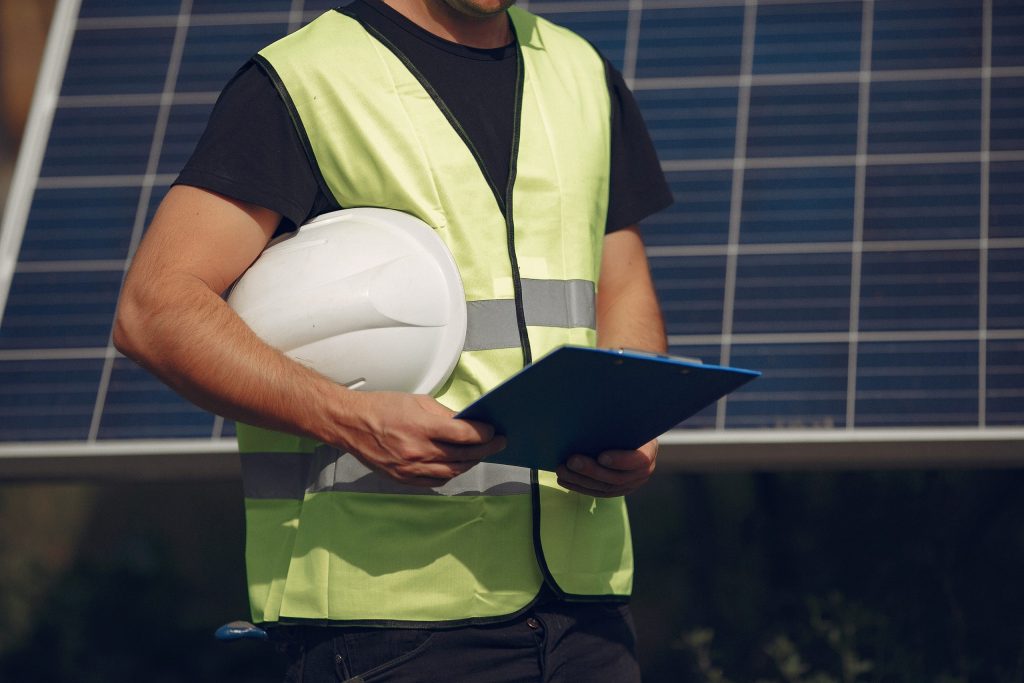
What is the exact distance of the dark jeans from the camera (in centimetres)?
266

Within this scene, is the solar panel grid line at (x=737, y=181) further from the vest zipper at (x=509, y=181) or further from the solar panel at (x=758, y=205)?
the vest zipper at (x=509, y=181)

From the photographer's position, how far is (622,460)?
2.66m

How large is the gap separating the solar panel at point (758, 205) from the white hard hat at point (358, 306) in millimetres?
1872

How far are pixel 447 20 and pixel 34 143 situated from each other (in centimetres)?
280

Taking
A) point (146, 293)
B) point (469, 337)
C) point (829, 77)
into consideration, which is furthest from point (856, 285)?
point (146, 293)

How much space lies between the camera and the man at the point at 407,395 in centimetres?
258

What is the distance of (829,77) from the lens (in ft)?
16.9

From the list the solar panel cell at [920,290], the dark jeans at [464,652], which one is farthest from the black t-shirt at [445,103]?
the solar panel cell at [920,290]

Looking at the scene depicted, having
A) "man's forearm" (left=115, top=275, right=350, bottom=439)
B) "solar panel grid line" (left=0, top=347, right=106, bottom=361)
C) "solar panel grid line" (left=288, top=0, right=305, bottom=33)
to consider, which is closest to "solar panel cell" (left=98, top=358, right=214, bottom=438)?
Result: "solar panel grid line" (left=0, top=347, right=106, bottom=361)

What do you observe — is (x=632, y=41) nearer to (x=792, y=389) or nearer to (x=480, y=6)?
(x=792, y=389)

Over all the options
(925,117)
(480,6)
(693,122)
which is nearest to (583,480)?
(480,6)

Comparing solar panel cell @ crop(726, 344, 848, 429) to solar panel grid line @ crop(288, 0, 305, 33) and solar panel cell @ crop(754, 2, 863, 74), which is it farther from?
solar panel grid line @ crop(288, 0, 305, 33)

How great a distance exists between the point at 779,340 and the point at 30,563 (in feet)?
12.9

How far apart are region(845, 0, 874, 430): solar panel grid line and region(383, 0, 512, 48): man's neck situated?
1976 mm
